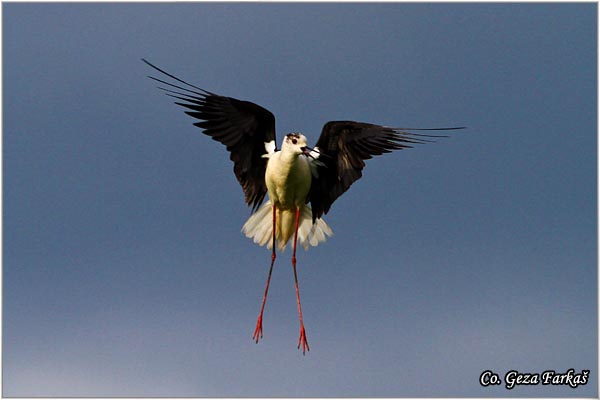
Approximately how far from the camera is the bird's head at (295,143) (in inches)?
491

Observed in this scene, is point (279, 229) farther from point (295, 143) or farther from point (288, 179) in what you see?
point (295, 143)

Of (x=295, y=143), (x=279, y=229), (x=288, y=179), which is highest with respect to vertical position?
(x=295, y=143)

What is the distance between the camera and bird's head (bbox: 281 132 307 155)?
12.5 meters

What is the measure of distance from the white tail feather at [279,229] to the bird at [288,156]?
0.08 feet

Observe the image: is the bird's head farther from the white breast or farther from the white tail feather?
the white tail feather

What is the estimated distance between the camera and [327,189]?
13.5m

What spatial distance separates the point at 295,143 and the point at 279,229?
2003 mm

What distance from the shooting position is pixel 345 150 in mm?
13203

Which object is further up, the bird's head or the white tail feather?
the bird's head

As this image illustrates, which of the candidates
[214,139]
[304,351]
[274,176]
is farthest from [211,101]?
[304,351]

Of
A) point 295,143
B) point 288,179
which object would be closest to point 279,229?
point 288,179

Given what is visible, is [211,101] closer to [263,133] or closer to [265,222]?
[263,133]

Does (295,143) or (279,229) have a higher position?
(295,143)

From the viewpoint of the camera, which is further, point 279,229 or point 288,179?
point 279,229
